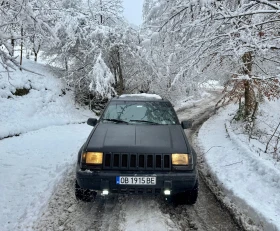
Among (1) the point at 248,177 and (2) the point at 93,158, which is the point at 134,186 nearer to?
(2) the point at 93,158

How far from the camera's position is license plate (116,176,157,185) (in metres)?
3.85

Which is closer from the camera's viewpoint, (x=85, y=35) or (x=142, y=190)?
(x=142, y=190)

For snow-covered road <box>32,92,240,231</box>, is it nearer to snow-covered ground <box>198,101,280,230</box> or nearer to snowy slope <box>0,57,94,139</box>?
snow-covered ground <box>198,101,280,230</box>

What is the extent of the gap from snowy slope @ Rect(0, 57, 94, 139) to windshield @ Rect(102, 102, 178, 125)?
21.9 ft

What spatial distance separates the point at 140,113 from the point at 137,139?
1.21m

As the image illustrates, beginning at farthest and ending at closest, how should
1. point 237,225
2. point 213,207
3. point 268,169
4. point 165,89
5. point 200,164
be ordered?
point 165,89 < point 200,164 < point 268,169 < point 213,207 < point 237,225

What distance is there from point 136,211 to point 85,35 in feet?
51.5

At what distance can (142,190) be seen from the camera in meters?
3.89

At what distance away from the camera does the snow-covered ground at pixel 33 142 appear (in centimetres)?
449

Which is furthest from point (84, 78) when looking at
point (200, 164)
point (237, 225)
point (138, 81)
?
point (237, 225)

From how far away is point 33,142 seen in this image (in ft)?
30.5

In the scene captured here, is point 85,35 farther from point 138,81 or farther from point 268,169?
point 268,169

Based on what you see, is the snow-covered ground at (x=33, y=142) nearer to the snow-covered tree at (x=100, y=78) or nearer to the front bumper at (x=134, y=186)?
the front bumper at (x=134, y=186)

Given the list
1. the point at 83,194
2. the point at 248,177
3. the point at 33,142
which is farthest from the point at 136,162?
the point at 33,142
